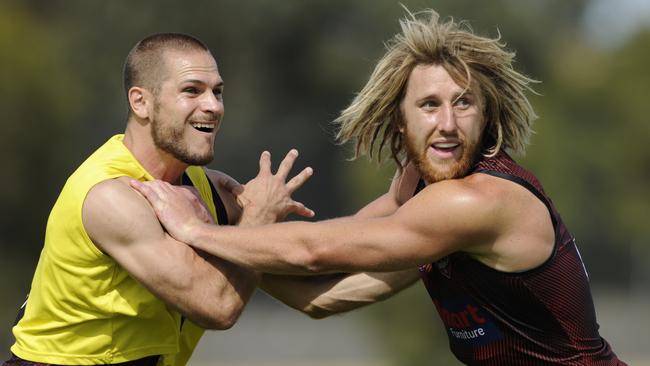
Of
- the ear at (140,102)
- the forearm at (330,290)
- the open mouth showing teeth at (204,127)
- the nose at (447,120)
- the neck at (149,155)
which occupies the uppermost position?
the nose at (447,120)

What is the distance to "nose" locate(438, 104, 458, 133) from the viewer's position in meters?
5.80

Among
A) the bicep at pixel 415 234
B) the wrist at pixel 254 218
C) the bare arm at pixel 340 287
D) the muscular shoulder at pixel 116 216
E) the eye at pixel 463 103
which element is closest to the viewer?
the bicep at pixel 415 234

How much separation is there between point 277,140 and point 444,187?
100ft

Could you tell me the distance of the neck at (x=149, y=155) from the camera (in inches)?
244

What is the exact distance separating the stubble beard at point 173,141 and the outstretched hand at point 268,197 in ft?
1.34

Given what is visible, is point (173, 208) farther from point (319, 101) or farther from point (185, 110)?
point (319, 101)

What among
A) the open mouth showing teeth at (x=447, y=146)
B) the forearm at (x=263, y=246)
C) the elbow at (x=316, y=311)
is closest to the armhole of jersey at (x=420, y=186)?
the open mouth showing teeth at (x=447, y=146)

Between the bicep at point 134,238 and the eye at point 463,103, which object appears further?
the eye at point 463,103

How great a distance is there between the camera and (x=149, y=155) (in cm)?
620

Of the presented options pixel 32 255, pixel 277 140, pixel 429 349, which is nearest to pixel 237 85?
pixel 277 140

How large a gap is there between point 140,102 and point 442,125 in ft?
5.47

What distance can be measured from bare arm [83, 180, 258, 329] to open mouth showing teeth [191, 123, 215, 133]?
1.80ft

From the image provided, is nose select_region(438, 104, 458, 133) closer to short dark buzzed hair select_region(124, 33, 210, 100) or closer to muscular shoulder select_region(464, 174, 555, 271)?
muscular shoulder select_region(464, 174, 555, 271)

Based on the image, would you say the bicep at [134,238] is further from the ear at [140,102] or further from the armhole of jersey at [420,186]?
the armhole of jersey at [420,186]
